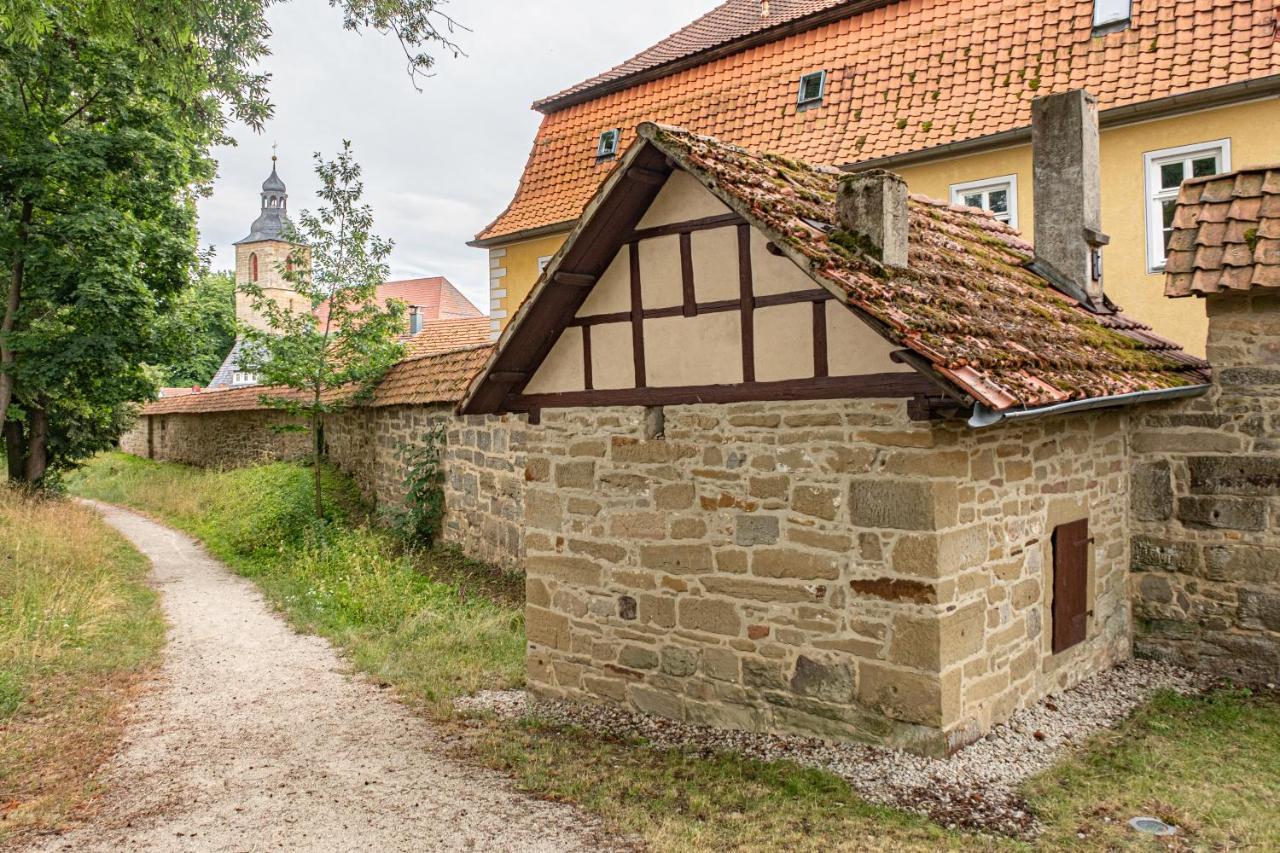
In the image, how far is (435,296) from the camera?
5100 centimetres

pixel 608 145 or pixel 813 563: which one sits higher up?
pixel 608 145

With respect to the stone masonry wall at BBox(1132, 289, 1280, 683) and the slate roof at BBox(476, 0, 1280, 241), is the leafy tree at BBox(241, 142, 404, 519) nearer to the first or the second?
the slate roof at BBox(476, 0, 1280, 241)

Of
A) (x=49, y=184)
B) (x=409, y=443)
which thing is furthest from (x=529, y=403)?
(x=49, y=184)

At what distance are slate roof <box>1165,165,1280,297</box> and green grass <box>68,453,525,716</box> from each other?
6.58 meters

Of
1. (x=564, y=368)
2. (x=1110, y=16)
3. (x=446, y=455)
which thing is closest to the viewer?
(x=564, y=368)

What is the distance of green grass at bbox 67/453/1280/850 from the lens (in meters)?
4.83

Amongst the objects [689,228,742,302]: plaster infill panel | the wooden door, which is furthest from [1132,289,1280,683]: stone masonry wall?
[689,228,742,302]: plaster infill panel

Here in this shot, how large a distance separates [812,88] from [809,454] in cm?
1013

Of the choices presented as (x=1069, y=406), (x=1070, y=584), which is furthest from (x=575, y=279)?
(x=1070, y=584)

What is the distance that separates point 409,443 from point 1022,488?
10.2 metres

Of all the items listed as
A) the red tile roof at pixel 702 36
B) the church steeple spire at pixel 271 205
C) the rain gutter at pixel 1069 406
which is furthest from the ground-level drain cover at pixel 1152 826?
the church steeple spire at pixel 271 205

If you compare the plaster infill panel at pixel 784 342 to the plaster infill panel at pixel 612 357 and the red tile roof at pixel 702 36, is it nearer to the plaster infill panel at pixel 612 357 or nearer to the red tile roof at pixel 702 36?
the plaster infill panel at pixel 612 357

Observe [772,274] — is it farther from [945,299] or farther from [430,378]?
[430,378]

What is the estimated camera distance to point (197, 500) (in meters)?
19.0
